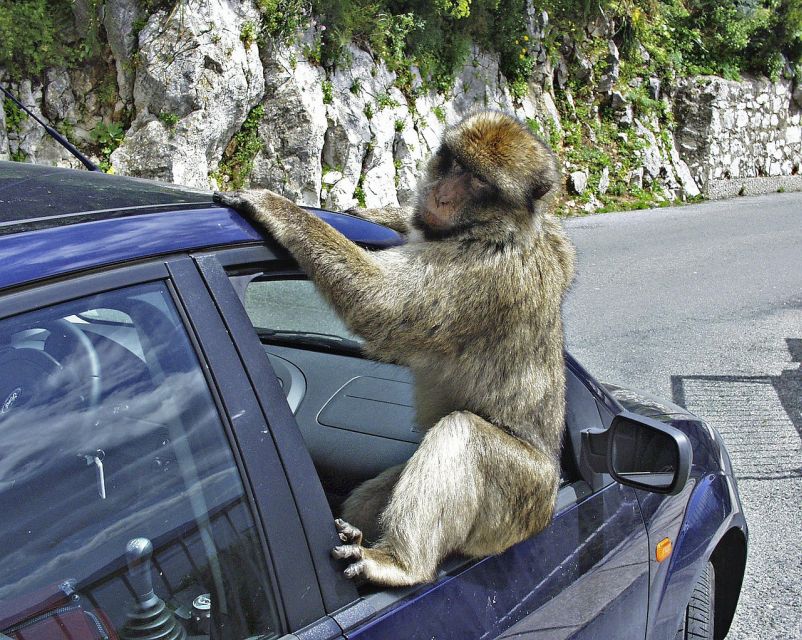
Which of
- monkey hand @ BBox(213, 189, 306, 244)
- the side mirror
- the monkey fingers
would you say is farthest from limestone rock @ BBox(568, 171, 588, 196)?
the monkey fingers

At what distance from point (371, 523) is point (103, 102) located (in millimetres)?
10382

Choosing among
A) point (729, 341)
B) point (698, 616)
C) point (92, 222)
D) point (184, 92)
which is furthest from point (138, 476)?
point (184, 92)

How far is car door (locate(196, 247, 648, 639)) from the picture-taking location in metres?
1.51

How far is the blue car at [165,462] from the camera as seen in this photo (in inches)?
47.4

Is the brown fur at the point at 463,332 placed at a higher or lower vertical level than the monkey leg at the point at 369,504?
higher

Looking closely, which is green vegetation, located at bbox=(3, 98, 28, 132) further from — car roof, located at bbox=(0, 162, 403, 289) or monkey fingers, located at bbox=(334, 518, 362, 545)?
monkey fingers, located at bbox=(334, 518, 362, 545)

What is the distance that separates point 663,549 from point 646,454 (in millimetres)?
492

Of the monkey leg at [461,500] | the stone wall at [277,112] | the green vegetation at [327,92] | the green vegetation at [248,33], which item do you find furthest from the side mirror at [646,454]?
the green vegetation at [327,92]

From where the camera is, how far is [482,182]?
8.89ft

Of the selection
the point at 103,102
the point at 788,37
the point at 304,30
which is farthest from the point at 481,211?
the point at 788,37

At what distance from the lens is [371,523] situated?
82.1 inches

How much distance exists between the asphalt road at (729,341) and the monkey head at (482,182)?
6.80 ft

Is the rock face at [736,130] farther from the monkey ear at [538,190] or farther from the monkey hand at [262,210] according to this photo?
the monkey hand at [262,210]

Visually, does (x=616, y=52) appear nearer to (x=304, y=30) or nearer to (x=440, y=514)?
(x=304, y=30)
